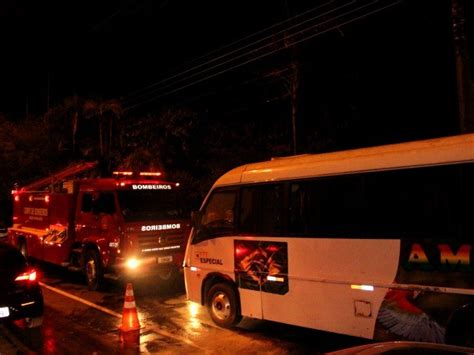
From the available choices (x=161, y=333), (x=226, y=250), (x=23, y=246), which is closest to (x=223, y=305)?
(x=226, y=250)

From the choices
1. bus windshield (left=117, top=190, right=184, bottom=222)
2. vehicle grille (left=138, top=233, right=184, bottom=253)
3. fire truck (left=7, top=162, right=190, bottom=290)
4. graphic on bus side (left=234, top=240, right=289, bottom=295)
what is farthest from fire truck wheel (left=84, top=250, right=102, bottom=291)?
graphic on bus side (left=234, top=240, right=289, bottom=295)

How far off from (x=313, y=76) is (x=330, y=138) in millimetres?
3948

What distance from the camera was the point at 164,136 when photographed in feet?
57.8

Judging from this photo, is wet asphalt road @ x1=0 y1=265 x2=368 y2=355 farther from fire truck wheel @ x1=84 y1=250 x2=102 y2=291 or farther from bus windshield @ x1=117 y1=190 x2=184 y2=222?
bus windshield @ x1=117 y1=190 x2=184 y2=222

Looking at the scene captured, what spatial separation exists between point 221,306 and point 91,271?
16.7 feet

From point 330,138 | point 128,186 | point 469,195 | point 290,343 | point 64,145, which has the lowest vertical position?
point 290,343

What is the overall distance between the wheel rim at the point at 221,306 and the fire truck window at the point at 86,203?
527 centimetres

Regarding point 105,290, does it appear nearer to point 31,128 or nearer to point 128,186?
point 128,186

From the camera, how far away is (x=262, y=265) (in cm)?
721

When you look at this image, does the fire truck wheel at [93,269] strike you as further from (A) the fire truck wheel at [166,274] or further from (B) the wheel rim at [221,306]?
(B) the wheel rim at [221,306]

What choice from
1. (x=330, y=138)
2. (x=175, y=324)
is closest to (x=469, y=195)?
(x=175, y=324)

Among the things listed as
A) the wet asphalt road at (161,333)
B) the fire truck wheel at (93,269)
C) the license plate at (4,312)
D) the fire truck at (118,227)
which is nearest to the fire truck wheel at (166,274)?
the fire truck at (118,227)

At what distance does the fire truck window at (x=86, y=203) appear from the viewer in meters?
12.2

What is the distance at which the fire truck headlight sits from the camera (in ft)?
35.8
